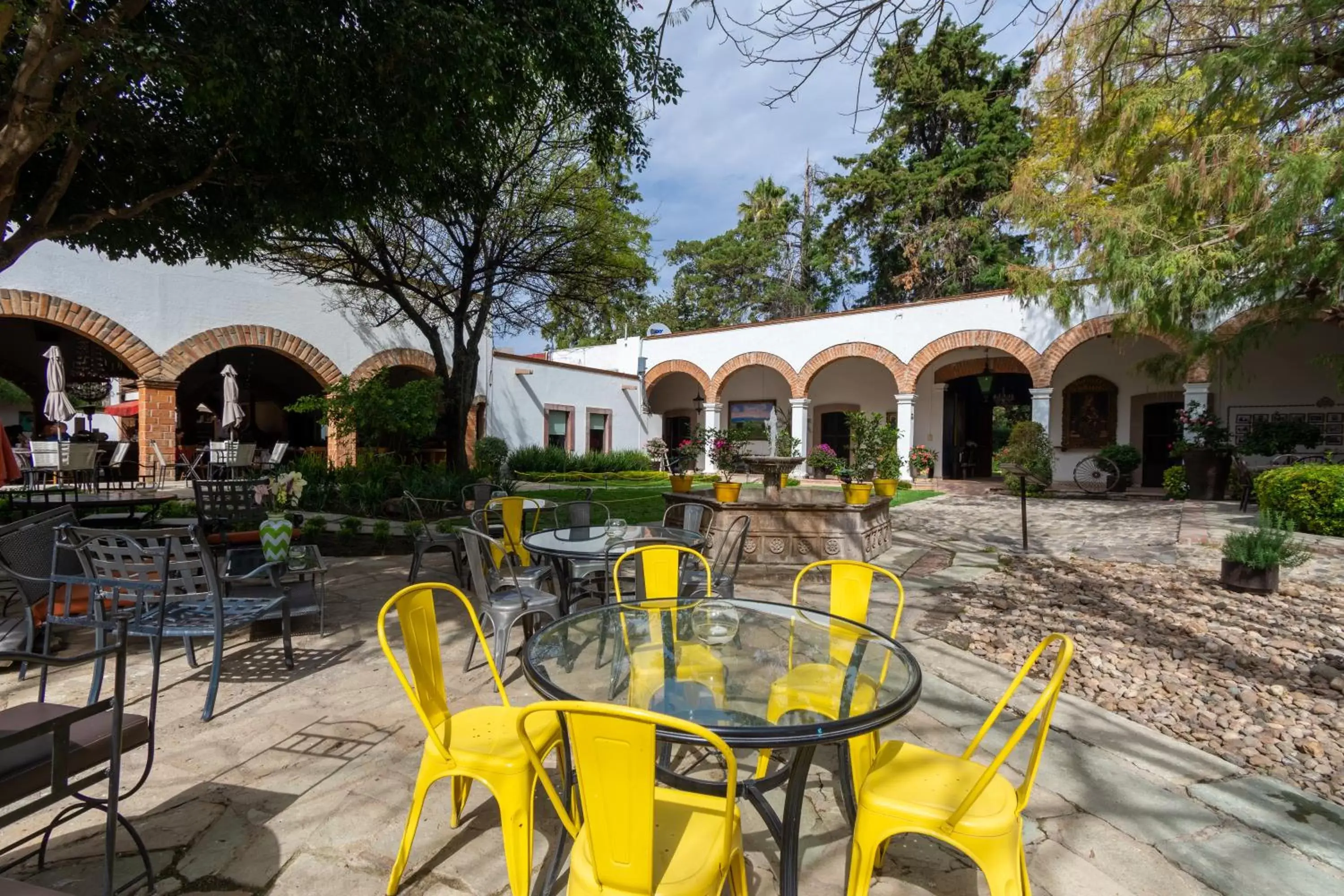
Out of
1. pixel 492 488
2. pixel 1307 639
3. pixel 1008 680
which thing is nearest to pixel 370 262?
pixel 492 488

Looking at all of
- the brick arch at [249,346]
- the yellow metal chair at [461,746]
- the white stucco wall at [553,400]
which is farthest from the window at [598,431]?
the yellow metal chair at [461,746]

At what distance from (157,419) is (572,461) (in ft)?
26.9

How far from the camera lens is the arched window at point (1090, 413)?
499 inches

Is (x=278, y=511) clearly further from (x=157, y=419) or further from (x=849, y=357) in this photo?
(x=849, y=357)

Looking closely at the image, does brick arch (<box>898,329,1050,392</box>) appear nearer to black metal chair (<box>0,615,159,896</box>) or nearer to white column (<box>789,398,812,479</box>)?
white column (<box>789,398,812,479</box>)

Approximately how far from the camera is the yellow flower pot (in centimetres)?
607

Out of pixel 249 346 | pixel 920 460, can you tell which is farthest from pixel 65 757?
Result: pixel 920 460

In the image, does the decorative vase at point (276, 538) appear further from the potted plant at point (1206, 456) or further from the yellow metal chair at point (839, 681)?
the potted plant at point (1206, 456)

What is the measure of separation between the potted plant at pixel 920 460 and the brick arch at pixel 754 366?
2.97 m

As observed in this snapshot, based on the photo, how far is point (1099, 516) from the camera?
8906mm

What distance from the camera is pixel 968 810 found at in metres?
1.40

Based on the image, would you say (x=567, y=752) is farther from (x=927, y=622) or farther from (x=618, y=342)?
(x=618, y=342)

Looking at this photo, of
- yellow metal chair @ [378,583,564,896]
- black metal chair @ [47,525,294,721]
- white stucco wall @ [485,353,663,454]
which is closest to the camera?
yellow metal chair @ [378,583,564,896]

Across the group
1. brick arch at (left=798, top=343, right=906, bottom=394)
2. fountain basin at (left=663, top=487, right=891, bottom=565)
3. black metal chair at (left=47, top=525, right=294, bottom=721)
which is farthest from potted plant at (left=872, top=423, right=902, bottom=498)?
black metal chair at (left=47, top=525, right=294, bottom=721)
